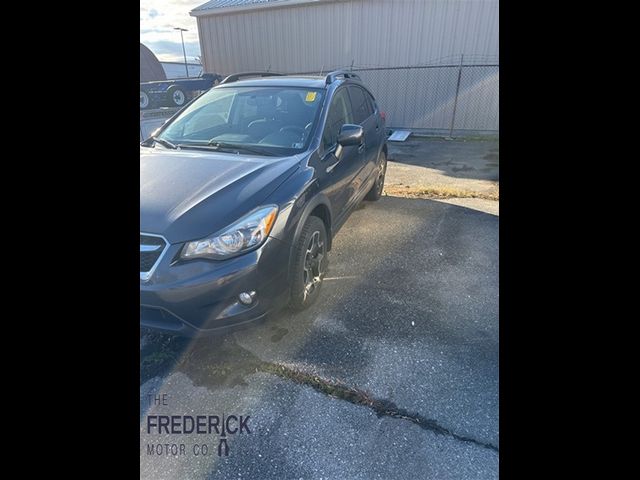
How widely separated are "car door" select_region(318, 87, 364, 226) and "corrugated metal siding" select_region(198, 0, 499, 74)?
→ 8144 mm

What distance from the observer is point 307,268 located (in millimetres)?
2797

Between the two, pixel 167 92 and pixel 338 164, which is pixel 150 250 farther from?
pixel 167 92

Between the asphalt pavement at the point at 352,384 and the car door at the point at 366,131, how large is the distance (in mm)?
1162

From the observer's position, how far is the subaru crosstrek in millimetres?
2047

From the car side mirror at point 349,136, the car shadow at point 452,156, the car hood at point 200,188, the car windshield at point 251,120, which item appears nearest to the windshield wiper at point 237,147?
the car windshield at point 251,120

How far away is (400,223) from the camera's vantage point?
15.2ft

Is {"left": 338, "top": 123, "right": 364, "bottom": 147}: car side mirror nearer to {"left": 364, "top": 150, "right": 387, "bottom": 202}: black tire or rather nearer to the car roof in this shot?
the car roof

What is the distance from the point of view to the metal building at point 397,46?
1002cm

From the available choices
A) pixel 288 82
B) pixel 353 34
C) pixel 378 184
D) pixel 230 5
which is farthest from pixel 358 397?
pixel 230 5

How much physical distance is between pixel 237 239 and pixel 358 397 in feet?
3.84

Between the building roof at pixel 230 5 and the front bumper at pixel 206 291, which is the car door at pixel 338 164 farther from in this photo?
the building roof at pixel 230 5

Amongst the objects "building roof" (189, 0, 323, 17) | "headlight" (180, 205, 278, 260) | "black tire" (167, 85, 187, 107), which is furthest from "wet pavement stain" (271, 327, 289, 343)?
"building roof" (189, 0, 323, 17)
